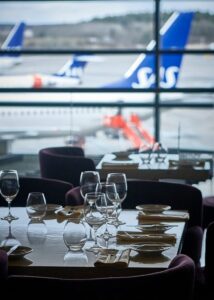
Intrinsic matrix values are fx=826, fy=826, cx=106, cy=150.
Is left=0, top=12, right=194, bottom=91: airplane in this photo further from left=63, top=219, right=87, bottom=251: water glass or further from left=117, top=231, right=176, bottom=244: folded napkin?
left=63, top=219, right=87, bottom=251: water glass

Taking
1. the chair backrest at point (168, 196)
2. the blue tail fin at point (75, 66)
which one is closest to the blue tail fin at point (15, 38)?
the blue tail fin at point (75, 66)

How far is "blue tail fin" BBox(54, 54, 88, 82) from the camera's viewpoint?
840 centimetres

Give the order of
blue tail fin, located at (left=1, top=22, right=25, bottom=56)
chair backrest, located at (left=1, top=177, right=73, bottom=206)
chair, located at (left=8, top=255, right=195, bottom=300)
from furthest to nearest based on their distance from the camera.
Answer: blue tail fin, located at (left=1, top=22, right=25, bottom=56) → chair backrest, located at (left=1, top=177, right=73, bottom=206) → chair, located at (left=8, top=255, right=195, bottom=300)

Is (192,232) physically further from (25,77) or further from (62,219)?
(25,77)

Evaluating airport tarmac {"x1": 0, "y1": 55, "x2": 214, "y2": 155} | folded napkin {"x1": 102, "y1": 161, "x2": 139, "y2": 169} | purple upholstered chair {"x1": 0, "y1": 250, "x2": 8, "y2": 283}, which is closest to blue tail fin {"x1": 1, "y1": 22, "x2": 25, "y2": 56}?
airport tarmac {"x1": 0, "y1": 55, "x2": 214, "y2": 155}

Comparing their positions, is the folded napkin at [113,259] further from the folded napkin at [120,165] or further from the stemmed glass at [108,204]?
the folded napkin at [120,165]

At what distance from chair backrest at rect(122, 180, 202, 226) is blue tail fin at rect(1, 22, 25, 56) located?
13.5 ft

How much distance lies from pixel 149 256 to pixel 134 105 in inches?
195

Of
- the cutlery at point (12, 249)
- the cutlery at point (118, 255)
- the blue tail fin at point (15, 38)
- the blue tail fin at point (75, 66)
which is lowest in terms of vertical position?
the cutlery at point (118, 255)

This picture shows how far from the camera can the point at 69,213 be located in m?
4.06

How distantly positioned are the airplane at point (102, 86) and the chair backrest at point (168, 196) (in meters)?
3.43

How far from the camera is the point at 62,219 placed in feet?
13.0

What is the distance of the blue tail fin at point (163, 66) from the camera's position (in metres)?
8.12

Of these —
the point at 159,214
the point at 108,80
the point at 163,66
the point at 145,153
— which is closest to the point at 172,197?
the point at 159,214
